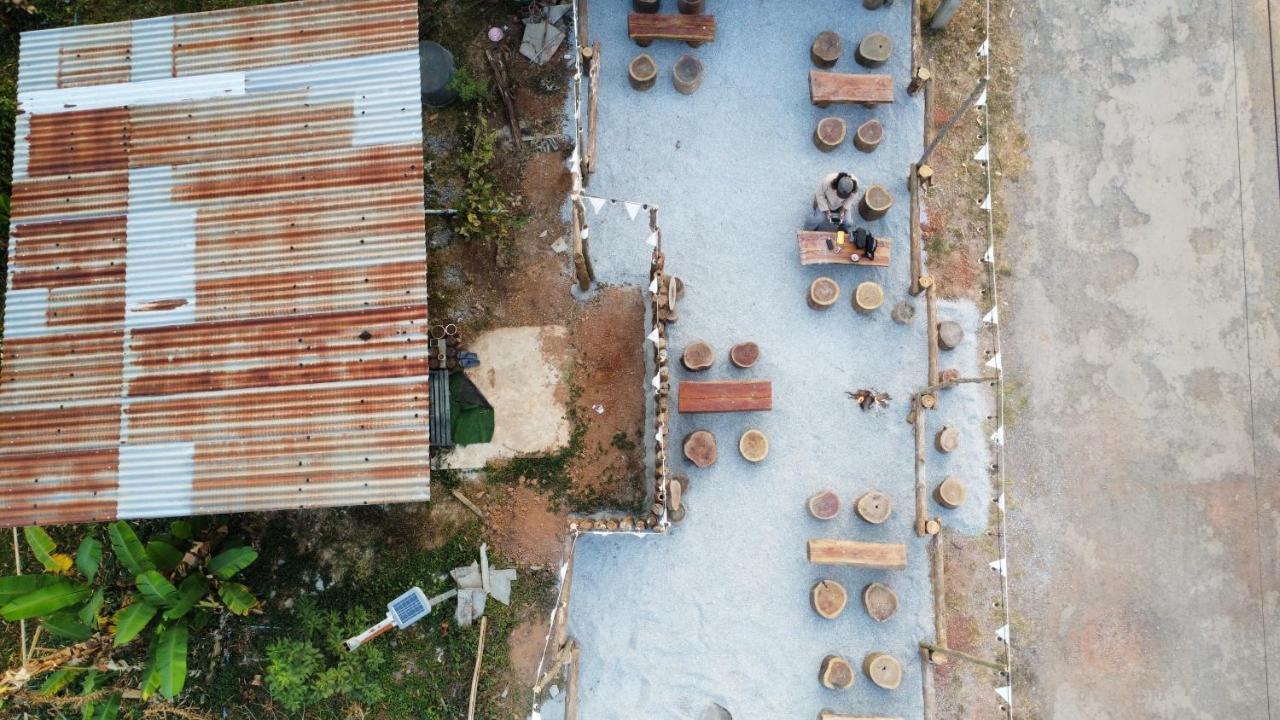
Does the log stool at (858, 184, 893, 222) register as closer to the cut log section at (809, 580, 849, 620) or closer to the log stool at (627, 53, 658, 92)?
the log stool at (627, 53, 658, 92)

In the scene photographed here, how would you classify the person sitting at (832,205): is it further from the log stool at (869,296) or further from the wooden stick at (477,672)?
the wooden stick at (477,672)

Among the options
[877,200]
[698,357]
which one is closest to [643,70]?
[877,200]

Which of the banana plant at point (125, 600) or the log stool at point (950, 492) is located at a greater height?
the log stool at point (950, 492)

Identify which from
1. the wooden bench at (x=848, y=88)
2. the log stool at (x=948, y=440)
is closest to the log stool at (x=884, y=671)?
the log stool at (x=948, y=440)

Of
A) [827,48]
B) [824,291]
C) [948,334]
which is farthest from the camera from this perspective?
[827,48]

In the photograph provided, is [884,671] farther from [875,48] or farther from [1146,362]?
[875,48]

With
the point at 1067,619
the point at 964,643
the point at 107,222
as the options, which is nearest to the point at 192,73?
the point at 107,222
